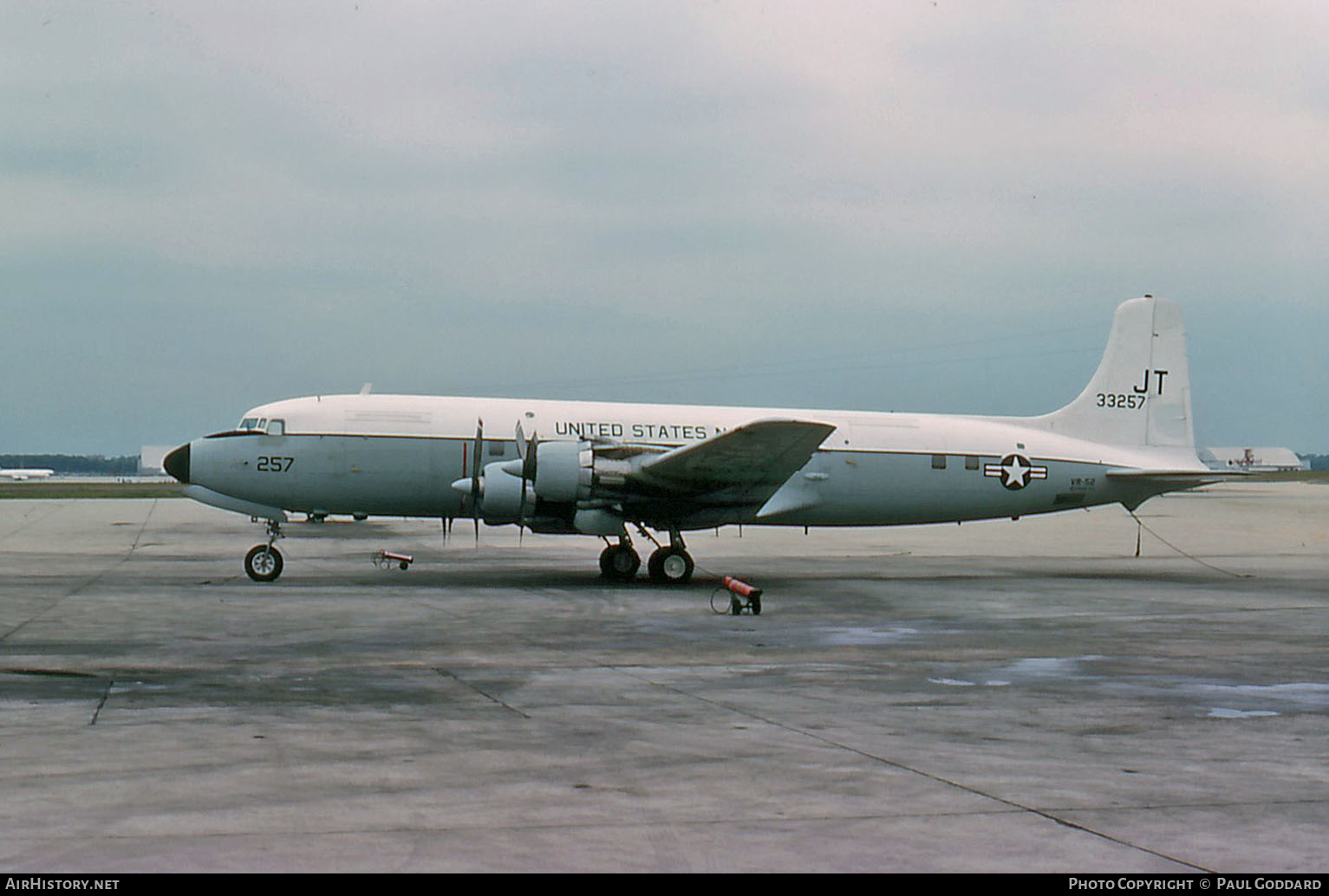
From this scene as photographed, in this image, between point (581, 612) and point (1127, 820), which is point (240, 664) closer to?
point (581, 612)

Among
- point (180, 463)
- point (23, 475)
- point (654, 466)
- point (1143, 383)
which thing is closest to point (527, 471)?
point (654, 466)

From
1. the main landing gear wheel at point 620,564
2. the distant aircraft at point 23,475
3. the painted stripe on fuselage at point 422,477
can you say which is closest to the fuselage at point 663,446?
the painted stripe on fuselage at point 422,477

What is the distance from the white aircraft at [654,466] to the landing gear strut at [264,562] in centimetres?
3

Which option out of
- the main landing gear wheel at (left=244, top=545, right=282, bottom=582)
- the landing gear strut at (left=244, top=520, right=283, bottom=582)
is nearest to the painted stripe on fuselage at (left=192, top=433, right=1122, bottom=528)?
the landing gear strut at (left=244, top=520, right=283, bottom=582)

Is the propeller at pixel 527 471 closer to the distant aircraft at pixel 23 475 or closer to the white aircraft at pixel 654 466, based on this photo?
the white aircraft at pixel 654 466

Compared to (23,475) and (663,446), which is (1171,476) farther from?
(23,475)

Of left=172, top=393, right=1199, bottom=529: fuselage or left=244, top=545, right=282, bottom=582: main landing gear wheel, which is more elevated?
left=172, top=393, right=1199, bottom=529: fuselage

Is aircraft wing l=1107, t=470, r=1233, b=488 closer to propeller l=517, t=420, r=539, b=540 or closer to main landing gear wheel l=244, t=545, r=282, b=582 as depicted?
propeller l=517, t=420, r=539, b=540

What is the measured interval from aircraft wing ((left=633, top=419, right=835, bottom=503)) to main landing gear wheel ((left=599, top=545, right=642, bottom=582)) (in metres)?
1.86

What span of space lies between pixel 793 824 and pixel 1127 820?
1964 mm

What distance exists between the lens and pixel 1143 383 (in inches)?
1217

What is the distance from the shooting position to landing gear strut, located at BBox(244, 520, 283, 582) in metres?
24.8

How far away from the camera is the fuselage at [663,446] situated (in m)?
25.8

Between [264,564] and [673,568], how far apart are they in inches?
320
